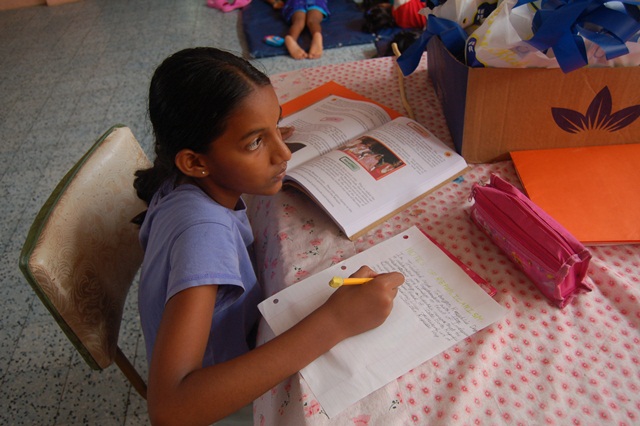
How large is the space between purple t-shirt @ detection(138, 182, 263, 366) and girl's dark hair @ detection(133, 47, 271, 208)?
0.08 meters

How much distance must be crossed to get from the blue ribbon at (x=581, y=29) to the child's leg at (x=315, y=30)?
6.89 feet

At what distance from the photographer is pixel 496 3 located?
0.85m

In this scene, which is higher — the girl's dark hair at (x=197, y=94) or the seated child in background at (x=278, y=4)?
the girl's dark hair at (x=197, y=94)

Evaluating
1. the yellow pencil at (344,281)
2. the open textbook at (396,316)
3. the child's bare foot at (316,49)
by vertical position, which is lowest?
the child's bare foot at (316,49)

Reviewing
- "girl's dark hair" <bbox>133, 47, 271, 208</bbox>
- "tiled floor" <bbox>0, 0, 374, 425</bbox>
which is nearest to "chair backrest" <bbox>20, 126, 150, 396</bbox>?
"girl's dark hair" <bbox>133, 47, 271, 208</bbox>

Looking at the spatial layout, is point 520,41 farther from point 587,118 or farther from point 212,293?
point 212,293

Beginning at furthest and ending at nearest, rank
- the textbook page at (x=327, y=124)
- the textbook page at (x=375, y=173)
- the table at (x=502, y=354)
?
the textbook page at (x=327, y=124) → the textbook page at (x=375, y=173) → the table at (x=502, y=354)

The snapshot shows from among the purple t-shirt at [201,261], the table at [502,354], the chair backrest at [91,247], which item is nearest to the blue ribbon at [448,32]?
the table at [502,354]

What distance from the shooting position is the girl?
54 centimetres

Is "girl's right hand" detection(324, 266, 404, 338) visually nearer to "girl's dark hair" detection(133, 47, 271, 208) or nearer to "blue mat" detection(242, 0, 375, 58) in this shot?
"girl's dark hair" detection(133, 47, 271, 208)

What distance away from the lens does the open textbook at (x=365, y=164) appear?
76 centimetres

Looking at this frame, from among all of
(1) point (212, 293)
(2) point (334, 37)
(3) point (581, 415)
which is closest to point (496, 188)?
(3) point (581, 415)

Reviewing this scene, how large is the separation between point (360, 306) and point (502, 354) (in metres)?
0.17

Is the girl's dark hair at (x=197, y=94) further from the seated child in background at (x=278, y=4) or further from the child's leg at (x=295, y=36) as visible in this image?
the seated child in background at (x=278, y=4)
